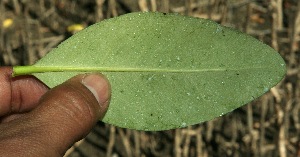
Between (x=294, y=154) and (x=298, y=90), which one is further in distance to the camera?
(x=294, y=154)

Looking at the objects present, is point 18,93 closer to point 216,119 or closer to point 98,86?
point 98,86

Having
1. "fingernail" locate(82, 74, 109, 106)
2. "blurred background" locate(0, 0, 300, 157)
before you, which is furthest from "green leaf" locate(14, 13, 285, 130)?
"blurred background" locate(0, 0, 300, 157)

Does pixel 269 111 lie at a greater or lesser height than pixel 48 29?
lesser

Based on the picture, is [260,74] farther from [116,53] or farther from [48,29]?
[48,29]

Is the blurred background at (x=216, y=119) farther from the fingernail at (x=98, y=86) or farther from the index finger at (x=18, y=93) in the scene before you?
the fingernail at (x=98, y=86)

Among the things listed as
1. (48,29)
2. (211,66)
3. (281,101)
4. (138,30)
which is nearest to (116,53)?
(138,30)

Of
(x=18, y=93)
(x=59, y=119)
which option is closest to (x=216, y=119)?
(x=18, y=93)
